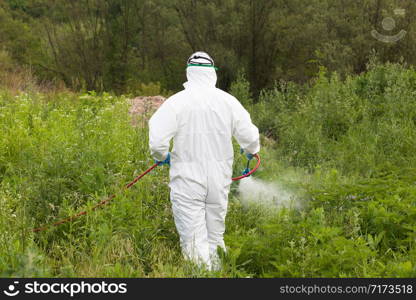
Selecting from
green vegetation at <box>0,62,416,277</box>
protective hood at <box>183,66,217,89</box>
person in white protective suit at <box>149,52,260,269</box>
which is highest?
protective hood at <box>183,66,217,89</box>

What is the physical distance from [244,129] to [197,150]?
506 millimetres

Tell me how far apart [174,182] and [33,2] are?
19751 mm

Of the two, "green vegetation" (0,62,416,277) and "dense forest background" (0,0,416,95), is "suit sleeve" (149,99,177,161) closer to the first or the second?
"green vegetation" (0,62,416,277)

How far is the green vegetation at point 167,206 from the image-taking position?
3637 millimetres

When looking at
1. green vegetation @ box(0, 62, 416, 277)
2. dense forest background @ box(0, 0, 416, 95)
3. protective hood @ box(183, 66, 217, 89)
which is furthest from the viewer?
dense forest background @ box(0, 0, 416, 95)

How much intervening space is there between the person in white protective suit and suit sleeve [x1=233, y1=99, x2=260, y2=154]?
0.10 ft

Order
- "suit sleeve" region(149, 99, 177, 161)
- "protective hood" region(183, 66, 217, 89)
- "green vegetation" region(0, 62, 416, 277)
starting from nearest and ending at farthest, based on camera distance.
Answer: "green vegetation" region(0, 62, 416, 277) < "suit sleeve" region(149, 99, 177, 161) < "protective hood" region(183, 66, 217, 89)

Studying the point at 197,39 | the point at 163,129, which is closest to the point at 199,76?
the point at 163,129

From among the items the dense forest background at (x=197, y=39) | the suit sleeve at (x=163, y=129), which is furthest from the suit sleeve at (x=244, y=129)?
the dense forest background at (x=197, y=39)

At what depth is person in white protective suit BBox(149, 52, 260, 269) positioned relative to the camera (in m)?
3.98

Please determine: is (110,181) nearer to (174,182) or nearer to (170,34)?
(174,182)

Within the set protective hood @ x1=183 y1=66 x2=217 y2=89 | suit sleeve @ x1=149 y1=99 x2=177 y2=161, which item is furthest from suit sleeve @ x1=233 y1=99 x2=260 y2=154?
suit sleeve @ x1=149 y1=99 x2=177 y2=161

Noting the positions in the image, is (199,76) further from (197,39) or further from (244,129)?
(197,39)

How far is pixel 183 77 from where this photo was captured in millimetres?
18531
